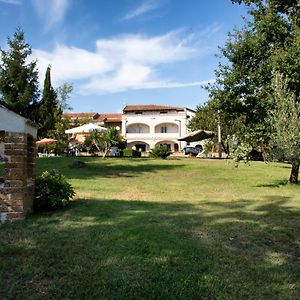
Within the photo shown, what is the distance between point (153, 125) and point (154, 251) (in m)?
59.9

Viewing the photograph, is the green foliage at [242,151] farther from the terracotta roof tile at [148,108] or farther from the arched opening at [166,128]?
the terracotta roof tile at [148,108]

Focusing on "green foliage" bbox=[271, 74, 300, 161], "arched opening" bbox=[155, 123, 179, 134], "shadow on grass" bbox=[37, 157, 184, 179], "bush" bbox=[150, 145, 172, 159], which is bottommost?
"shadow on grass" bbox=[37, 157, 184, 179]

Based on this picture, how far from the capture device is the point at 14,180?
23.4ft

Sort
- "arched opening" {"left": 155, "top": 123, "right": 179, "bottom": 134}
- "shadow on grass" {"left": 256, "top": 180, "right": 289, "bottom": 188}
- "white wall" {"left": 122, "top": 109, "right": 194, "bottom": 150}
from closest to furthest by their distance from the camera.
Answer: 1. "shadow on grass" {"left": 256, "top": 180, "right": 289, "bottom": 188}
2. "white wall" {"left": 122, "top": 109, "right": 194, "bottom": 150}
3. "arched opening" {"left": 155, "top": 123, "right": 179, "bottom": 134}

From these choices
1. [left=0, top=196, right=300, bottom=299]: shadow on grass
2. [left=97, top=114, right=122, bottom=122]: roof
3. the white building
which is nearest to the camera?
[left=0, top=196, right=300, bottom=299]: shadow on grass

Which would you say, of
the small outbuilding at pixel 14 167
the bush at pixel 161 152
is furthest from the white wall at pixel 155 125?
the small outbuilding at pixel 14 167

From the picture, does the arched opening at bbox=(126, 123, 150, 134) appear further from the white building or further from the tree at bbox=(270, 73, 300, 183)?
the tree at bbox=(270, 73, 300, 183)

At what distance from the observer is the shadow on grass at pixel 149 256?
4.22m

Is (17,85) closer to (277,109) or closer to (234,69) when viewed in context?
(234,69)

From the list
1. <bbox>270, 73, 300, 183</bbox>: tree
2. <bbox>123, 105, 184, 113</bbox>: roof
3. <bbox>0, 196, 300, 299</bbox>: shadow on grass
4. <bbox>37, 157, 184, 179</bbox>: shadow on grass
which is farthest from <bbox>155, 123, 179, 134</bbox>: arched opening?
<bbox>0, 196, 300, 299</bbox>: shadow on grass

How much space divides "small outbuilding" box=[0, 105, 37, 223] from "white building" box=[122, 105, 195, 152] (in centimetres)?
5624

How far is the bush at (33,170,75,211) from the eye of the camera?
320 inches

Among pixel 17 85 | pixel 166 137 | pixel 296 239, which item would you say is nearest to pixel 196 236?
pixel 296 239

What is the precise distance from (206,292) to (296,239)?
2762 millimetres
